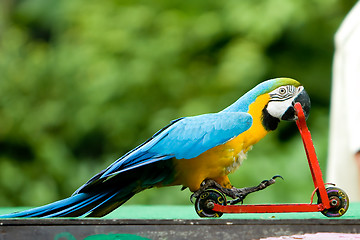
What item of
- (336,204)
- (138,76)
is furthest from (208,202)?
(138,76)

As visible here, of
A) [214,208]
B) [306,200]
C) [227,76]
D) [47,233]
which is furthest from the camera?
[227,76]

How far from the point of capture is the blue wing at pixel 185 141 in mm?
1269

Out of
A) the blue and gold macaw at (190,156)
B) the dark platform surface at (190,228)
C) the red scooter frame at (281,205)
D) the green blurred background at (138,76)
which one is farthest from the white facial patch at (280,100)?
the green blurred background at (138,76)

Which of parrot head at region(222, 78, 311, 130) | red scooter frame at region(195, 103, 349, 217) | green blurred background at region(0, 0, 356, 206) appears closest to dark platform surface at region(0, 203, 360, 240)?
red scooter frame at region(195, 103, 349, 217)

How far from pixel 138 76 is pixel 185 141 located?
89.0 inches

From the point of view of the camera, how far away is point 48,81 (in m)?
3.68

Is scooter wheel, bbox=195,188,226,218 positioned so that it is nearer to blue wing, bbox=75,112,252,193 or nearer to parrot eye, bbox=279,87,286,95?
blue wing, bbox=75,112,252,193

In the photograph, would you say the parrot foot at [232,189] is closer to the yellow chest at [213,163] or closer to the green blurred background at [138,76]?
the yellow chest at [213,163]

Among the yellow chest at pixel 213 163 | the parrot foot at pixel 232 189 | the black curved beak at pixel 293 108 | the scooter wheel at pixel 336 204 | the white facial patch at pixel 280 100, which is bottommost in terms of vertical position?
the scooter wheel at pixel 336 204

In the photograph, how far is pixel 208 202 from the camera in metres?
1.27

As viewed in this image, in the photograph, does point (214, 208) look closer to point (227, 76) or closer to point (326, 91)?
point (227, 76)

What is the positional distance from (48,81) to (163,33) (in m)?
0.82

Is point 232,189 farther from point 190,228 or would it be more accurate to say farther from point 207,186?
point 190,228

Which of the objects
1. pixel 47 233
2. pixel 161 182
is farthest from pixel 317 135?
pixel 47 233
